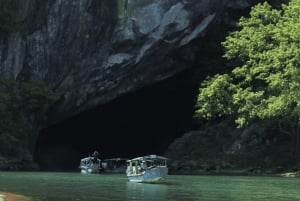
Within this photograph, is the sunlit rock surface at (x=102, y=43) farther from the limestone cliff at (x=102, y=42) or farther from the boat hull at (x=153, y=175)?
the boat hull at (x=153, y=175)

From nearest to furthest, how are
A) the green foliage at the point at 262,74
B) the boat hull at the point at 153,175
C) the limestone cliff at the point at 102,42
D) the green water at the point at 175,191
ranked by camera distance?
the green water at the point at 175,191
the boat hull at the point at 153,175
the green foliage at the point at 262,74
the limestone cliff at the point at 102,42

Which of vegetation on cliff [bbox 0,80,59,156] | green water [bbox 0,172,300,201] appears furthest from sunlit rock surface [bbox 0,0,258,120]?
green water [bbox 0,172,300,201]

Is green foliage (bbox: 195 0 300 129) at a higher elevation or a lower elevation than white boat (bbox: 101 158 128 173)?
higher

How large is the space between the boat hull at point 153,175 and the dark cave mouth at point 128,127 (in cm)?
2898

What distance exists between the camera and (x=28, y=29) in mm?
64250

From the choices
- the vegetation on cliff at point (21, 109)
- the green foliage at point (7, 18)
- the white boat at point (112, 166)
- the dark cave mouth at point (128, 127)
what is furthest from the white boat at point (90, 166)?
the green foliage at point (7, 18)

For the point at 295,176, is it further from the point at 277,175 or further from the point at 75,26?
the point at 75,26

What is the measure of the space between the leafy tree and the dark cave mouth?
15.0 meters

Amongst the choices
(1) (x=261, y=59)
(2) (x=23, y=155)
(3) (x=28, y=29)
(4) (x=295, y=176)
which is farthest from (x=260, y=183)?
(3) (x=28, y=29)

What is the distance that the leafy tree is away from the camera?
167 feet

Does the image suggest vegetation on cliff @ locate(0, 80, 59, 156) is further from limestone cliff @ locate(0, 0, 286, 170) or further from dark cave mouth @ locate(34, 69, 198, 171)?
dark cave mouth @ locate(34, 69, 198, 171)

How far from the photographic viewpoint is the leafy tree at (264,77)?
167 feet

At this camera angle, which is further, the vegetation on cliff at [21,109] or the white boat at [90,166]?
the vegetation on cliff at [21,109]

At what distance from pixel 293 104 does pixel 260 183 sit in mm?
12272
